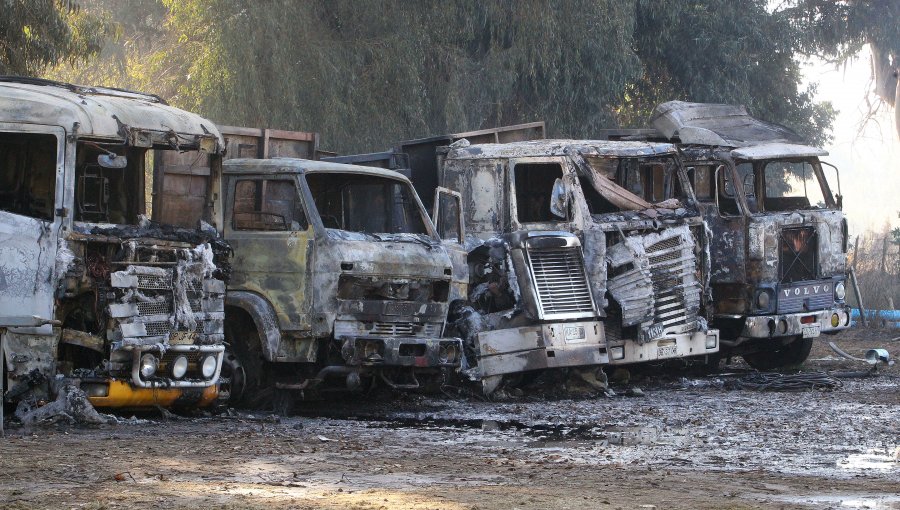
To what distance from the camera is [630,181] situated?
50.5ft

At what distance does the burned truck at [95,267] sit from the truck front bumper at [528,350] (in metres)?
3.15

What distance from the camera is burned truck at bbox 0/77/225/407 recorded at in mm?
10273

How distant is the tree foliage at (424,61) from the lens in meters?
22.5

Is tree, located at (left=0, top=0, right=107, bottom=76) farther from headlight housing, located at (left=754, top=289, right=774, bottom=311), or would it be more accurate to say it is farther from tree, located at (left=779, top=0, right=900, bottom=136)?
tree, located at (left=779, top=0, right=900, bottom=136)

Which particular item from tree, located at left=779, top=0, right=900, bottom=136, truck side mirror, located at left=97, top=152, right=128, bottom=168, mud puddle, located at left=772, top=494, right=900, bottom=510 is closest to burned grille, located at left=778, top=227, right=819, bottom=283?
truck side mirror, located at left=97, top=152, right=128, bottom=168

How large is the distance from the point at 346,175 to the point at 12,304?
3675 mm

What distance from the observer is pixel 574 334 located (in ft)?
45.0

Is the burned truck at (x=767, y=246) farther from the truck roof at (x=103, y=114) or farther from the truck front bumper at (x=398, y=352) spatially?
the truck roof at (x=103, y=114)

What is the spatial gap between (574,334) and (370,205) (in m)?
2.40

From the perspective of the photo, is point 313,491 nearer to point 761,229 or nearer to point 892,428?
point 892,428

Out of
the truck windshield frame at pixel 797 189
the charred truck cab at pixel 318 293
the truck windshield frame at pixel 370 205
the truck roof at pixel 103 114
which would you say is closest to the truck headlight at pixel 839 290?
the truck windshield frame at pixel 797 189

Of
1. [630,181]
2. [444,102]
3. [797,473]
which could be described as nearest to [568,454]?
[797,473]

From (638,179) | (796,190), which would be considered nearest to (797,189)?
(796,190)

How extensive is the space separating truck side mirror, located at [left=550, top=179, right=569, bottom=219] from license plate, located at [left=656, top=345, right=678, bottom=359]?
5.55 ft
